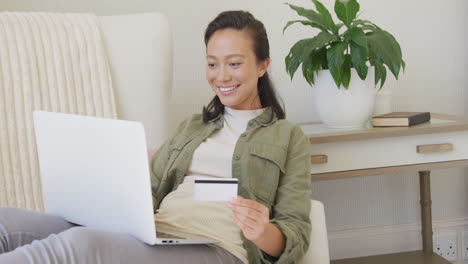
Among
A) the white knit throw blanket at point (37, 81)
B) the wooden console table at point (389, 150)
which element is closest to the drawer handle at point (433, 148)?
the wooden console table at point (389, 150)

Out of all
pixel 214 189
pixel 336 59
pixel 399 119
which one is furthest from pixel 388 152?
pixel 214 189

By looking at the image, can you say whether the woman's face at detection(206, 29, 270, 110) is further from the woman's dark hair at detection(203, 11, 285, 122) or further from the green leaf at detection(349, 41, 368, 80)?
the green leaf at detection(349, 41, 368, 80)

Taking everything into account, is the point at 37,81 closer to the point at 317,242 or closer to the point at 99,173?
the point at 99,173

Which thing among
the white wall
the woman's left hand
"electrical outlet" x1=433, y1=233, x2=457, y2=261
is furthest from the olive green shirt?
"electrical outlet" x1=433, y1=233, x2=457, y2=261

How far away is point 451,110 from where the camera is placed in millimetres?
2236

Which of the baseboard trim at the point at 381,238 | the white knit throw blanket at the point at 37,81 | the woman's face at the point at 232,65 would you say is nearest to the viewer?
the woman's face at the point at 232,65

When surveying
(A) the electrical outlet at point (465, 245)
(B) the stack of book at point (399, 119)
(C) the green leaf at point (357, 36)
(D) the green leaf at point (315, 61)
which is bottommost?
(A) the electrical outlet at point (465, 245)

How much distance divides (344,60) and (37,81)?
2.91 ft

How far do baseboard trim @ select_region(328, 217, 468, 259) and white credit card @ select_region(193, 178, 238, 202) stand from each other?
1.40 metres

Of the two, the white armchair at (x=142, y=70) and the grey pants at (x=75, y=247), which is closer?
the grey pants at (x=75, y=247)

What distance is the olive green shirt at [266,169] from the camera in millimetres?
1132

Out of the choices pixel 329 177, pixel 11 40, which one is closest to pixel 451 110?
pixel 329 177

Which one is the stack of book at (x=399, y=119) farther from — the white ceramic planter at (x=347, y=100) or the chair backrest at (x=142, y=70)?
the chair backrest at (x=142, y=70)

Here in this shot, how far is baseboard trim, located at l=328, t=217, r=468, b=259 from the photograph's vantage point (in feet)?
7.23
